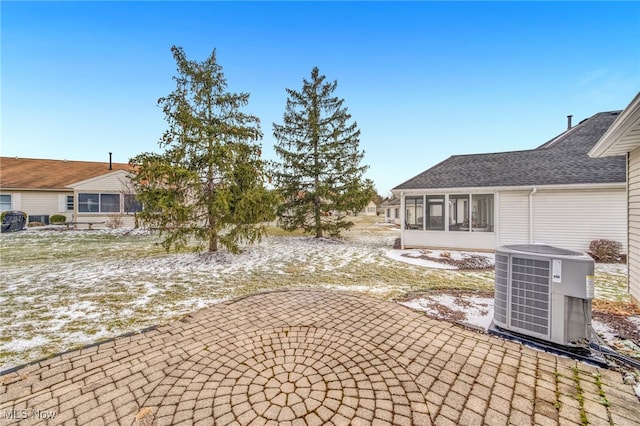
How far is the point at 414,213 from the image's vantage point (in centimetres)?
1105

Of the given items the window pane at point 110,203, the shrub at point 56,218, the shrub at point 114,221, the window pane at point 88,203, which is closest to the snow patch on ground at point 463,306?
the shrub at point 114,221

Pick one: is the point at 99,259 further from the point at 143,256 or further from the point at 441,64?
the point at 441,64

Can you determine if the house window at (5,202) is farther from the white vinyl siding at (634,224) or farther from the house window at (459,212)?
the white vinyl siding at (634,224)

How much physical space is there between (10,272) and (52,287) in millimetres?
2567

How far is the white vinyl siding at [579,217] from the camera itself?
810cm

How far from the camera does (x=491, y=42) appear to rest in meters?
11.4

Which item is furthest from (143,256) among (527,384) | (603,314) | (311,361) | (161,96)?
(603,314)

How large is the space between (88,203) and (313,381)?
2093 cm

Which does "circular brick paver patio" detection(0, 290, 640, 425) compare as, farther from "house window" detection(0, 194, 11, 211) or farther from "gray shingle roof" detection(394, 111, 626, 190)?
"house window" detection(0, 194, 11, 211)

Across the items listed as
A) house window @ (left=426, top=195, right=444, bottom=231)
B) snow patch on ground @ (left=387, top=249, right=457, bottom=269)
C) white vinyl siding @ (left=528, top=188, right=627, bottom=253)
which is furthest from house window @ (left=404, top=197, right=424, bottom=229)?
white vinyl siding @ (left=528, top=188, right=627, bottom=253)

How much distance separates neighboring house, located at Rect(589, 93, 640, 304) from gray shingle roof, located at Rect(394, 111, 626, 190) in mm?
4126

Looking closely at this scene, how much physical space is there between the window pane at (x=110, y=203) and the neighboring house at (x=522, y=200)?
725 inches

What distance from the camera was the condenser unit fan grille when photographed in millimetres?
2977

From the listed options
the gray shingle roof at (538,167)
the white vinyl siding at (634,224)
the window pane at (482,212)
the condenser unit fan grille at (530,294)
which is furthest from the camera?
the window pane at (482,212)
